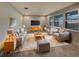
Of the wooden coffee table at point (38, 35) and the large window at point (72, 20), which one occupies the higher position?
the large window at point (72, 20)

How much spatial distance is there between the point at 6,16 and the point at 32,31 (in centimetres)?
99

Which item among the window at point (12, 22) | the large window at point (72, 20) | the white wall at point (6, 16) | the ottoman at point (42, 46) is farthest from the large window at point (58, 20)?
the window at point (12, 22)

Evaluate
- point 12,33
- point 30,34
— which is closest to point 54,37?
point 30,34

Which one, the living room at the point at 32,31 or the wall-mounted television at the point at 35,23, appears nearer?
the living room at the point at 32,31

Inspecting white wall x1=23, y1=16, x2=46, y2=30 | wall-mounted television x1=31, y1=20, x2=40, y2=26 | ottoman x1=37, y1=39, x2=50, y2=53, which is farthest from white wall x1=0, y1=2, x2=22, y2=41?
ottoman x1=37, y1=39, x2=50, y2=53

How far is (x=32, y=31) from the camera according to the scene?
3516 millimetres

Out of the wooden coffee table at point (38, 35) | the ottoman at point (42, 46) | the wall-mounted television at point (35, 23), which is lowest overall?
the ottoman at point (42, 46)

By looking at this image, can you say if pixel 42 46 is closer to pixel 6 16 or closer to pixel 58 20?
pixel 58 20

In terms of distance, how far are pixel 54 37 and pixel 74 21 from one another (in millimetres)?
1182

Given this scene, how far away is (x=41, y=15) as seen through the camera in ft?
11.3

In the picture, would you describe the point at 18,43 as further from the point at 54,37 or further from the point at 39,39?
the point at 54,37

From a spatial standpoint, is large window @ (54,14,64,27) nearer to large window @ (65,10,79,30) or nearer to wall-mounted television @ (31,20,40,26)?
large window @ (65,10,79,30)

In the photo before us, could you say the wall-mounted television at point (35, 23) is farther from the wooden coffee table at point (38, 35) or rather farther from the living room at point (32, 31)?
the wooden coffee table at point (38, 35)

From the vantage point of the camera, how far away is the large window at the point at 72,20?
4.14 meters
